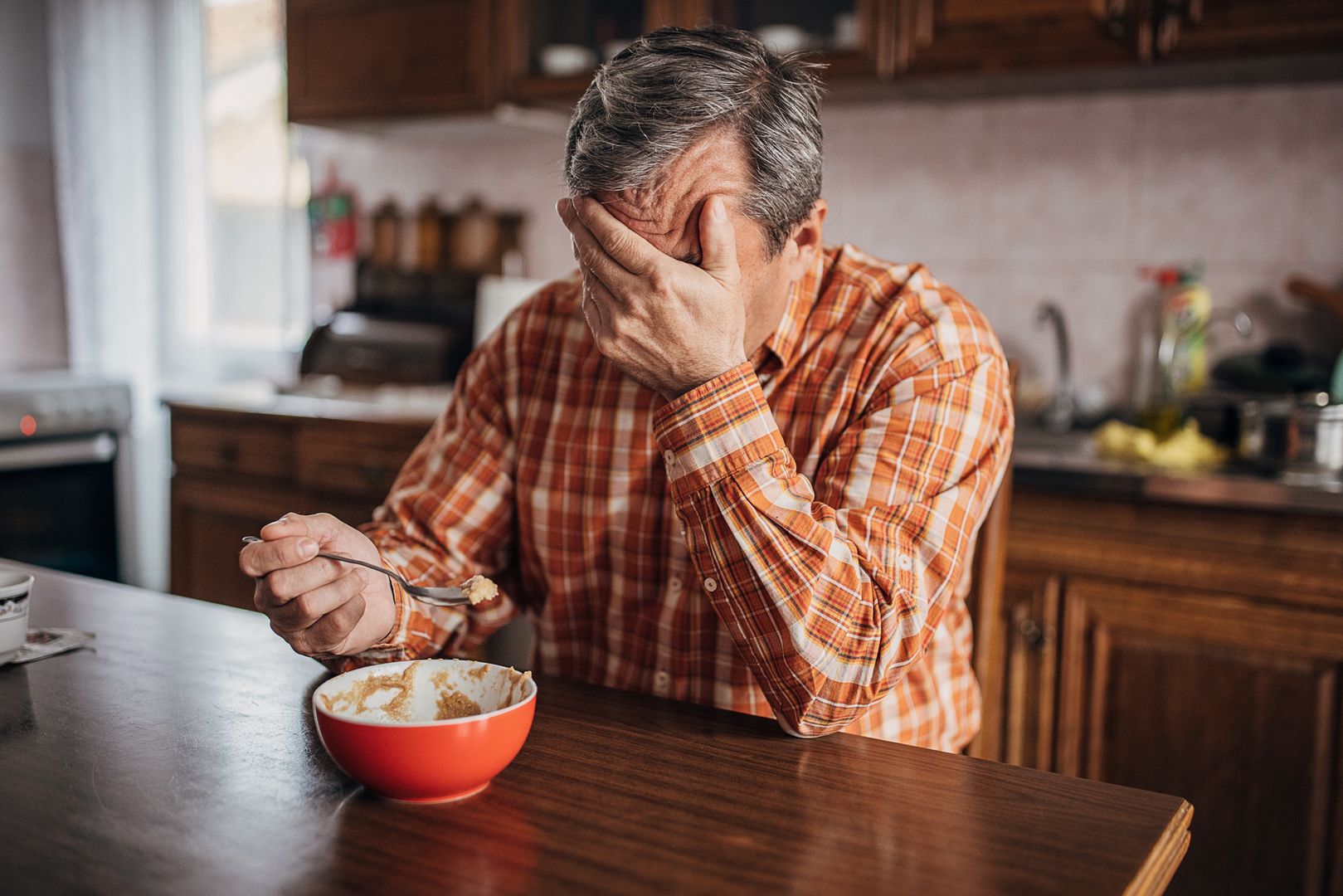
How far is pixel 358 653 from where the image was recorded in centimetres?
101

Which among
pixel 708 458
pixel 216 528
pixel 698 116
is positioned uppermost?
pixel 698 116

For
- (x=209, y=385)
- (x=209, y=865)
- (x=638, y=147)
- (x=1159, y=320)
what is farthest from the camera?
(x=209, y=385)

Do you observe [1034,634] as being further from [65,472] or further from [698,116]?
[65,472]

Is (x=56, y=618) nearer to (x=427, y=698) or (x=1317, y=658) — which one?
(x=427, y=698)

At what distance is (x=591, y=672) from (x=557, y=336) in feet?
1.22

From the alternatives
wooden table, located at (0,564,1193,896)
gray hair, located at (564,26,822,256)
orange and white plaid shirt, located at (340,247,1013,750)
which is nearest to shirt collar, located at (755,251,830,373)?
orange and white plaid shirt, located at (340,247,1013,750)

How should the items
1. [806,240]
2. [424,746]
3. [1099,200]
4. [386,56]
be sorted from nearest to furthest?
[424,746] < [806,240] < [1099,200] < [386,56]

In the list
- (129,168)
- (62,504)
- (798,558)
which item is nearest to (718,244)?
(798,558)

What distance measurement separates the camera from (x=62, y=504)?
2918 mm

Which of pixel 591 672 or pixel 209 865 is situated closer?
pixel 209 865

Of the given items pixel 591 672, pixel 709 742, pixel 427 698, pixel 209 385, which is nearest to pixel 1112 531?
pixel 591 672

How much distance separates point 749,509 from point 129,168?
364cm

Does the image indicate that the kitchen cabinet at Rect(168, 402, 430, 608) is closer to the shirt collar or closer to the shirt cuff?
the shirt collar

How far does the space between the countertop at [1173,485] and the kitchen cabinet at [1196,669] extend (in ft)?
0.06
